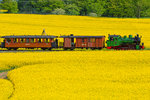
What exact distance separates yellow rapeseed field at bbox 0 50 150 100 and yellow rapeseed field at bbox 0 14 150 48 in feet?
106

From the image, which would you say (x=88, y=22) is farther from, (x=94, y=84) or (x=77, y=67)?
(x=94, y=84)

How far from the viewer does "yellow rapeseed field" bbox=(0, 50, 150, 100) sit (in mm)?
23859

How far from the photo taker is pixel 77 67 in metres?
34.8

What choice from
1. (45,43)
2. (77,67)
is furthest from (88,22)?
(77,67)

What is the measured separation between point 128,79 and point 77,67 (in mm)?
7499

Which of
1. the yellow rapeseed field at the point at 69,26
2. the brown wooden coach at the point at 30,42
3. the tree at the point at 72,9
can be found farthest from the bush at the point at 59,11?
the brown wooden coach at the point at 30,42

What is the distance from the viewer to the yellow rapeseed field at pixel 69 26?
7738cm

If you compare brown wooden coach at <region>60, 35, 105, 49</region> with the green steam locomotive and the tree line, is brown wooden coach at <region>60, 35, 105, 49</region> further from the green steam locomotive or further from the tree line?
the tree line

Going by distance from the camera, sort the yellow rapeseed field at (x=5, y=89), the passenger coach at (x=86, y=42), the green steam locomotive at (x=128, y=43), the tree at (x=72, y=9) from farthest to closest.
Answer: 1. the tree at (x=72, y=9)
2. the passenger coach at (x=86, y=42)
3. the green steam locomotive at (x=128, y=43)
4. the yellow rapeseed field at (x=5, y=89)

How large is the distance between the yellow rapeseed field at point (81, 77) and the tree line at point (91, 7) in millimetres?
81145

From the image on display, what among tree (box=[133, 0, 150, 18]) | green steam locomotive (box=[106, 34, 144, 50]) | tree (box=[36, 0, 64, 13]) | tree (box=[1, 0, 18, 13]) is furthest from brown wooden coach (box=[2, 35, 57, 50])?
tree (box=[1, 0, 18, 13])

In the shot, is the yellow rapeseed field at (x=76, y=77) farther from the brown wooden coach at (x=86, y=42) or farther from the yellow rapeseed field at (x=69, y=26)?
the yellow rapeseed field at (x=69, y=26)

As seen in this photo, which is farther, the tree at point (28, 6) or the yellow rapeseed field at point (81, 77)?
the tree at point (28, 6)

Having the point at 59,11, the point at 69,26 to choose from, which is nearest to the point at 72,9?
the point at 59,11
